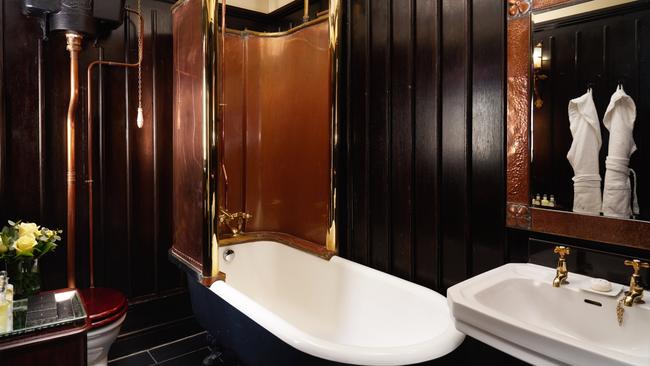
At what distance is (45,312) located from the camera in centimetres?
142

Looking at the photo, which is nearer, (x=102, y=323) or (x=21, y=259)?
(x=21, y=259)

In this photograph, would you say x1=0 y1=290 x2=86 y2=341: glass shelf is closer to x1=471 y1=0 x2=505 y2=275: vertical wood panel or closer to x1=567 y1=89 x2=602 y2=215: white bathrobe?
x1=471 y1=0 x2=505 y2=275: vertical wood panel

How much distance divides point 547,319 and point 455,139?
84cm

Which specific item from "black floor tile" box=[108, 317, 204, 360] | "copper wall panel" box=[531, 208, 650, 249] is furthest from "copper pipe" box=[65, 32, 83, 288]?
"copper wall panel" box=[531, 208, 650, 249]

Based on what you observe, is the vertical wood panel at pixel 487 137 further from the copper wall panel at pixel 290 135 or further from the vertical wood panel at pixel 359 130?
the copper wall panel at pixel 290 135

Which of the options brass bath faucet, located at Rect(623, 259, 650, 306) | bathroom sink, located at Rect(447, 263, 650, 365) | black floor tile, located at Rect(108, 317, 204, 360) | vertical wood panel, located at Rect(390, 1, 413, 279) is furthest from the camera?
black floor tile, located at Rect(108, 317, 204, 360)

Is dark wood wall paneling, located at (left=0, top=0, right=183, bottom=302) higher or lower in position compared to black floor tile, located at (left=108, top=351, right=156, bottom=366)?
higher

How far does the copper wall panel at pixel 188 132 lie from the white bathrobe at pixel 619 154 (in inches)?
69.2

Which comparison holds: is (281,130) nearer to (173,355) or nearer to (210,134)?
(210,134)

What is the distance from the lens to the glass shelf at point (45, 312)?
1295 mm

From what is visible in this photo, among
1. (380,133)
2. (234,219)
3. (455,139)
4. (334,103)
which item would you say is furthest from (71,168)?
(455,139)

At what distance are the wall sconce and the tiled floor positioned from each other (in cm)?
226

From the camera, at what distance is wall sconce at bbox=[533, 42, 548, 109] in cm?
163

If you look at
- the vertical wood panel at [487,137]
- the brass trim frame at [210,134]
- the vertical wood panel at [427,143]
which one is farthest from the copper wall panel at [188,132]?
the vertical wood panel at [487,137]
